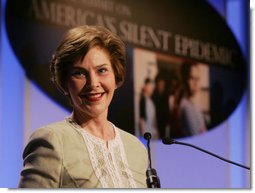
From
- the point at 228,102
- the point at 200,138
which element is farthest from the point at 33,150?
the point at 228,102

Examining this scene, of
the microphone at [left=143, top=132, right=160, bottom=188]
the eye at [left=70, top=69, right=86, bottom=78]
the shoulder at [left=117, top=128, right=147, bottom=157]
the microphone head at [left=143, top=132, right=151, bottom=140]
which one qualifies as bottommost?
the microphone at [left=143, top=132, right=160, bottom=188]

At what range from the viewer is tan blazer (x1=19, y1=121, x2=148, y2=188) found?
220cm

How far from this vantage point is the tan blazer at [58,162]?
7.20 ft

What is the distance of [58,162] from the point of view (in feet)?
7.19

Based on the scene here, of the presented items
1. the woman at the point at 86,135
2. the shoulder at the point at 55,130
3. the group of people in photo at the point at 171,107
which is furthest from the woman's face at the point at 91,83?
the group of people in photo at the point at 171,107

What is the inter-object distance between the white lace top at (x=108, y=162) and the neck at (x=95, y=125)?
19 millimetres

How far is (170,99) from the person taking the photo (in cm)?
239

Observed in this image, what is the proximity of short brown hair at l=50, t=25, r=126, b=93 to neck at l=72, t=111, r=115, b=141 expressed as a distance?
16 cm

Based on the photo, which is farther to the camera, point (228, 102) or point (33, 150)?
point (228, 102)

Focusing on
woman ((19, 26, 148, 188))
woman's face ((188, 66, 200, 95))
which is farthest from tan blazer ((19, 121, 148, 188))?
woman's face ((188, 66, 200, 95))

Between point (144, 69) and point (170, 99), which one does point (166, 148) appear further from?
point (144, 69)

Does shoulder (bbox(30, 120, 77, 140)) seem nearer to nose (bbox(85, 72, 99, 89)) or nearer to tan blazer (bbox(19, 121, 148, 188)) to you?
tan blazer (bbox(19, 121, 148, 188))

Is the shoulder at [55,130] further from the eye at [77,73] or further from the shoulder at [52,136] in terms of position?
the eye at [77,73]

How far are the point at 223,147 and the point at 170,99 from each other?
0.36m
